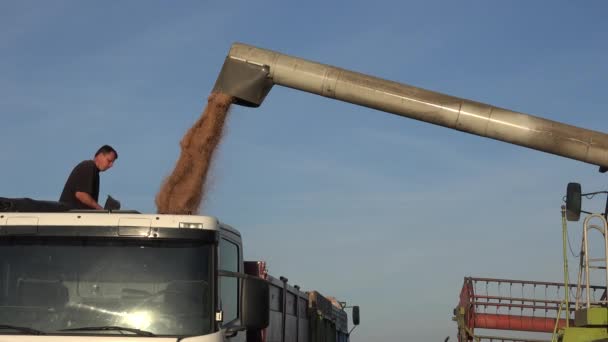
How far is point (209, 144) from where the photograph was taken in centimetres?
1192

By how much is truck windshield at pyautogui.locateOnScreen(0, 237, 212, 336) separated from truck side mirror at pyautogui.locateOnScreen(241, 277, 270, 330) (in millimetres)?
312

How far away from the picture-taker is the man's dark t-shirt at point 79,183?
9586 mm

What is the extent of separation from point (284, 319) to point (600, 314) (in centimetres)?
388

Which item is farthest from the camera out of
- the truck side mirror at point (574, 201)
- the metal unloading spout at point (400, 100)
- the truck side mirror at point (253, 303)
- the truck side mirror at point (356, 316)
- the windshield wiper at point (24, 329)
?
the truck side mirror at point (356, 316)

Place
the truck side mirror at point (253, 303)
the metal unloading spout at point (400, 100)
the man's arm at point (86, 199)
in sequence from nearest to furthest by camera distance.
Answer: the truck side mirror at point (253, 303)
the man's arm at point (86, 199)
the metal unloading spout at point (400, 100)

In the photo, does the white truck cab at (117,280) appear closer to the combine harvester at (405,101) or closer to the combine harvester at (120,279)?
the combine harvester at (120,279)

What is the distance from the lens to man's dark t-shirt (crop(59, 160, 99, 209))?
9586 mm

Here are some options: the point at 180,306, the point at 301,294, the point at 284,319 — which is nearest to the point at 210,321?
the point at 180,306

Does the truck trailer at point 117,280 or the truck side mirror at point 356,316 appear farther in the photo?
the truck side mirror at point 356,316

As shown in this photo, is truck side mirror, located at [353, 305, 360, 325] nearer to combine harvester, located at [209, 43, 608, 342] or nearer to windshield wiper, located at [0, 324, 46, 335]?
combine harvester, located at [209, 43, 608, 342]

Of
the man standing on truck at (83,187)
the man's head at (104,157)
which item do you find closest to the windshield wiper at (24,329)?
the man standing on truck at (83,187)

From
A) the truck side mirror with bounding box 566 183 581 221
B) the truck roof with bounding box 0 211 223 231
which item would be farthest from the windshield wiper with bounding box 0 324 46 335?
the truck side mirror with bounding box 566 183 581 221

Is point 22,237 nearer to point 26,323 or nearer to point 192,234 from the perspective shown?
point 26,323

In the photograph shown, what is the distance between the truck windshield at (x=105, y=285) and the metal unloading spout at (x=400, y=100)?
513 cm
